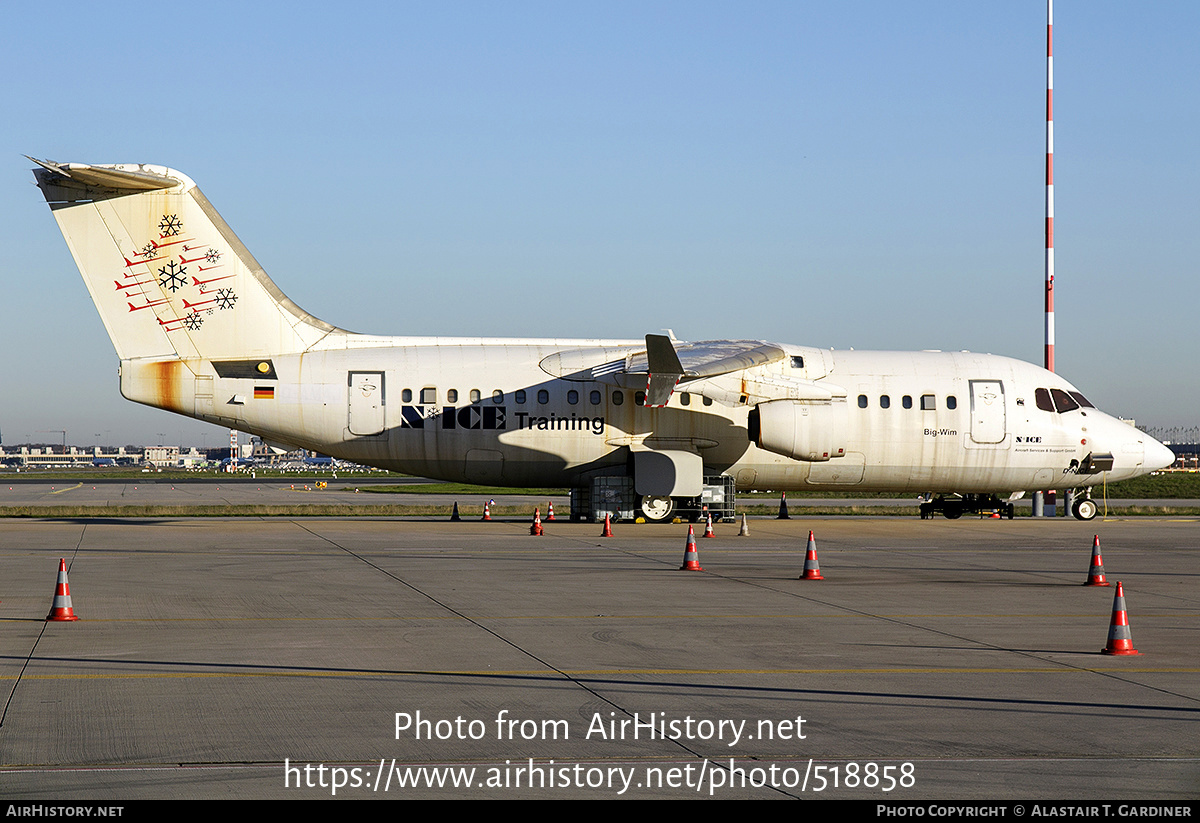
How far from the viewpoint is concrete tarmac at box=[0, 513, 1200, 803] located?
670 centimetres

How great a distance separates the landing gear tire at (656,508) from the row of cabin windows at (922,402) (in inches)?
228

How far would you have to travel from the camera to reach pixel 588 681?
960 cm

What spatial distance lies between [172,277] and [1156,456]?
27.0m

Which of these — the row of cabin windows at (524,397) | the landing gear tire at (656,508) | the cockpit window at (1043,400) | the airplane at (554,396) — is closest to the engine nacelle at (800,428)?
the airplane at (554,396)

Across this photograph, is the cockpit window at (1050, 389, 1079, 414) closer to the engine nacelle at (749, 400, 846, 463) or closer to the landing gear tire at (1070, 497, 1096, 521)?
the landing gear tire at (1070, 497, 1096, 521)

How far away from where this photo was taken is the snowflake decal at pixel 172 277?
89.2ft

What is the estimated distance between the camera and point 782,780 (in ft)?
21.8

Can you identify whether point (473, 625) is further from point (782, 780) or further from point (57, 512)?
point (57, 512)

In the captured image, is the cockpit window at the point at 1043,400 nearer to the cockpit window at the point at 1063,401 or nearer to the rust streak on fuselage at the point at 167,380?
the cockpit window at the point at 1063,401

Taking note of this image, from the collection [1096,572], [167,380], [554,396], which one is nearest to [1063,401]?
[554,396]

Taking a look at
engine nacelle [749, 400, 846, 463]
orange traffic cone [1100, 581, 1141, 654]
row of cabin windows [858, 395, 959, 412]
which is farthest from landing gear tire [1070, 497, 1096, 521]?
orange traffic cone [1100, 581, 1141, 654]

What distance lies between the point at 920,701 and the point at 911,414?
2217cm
